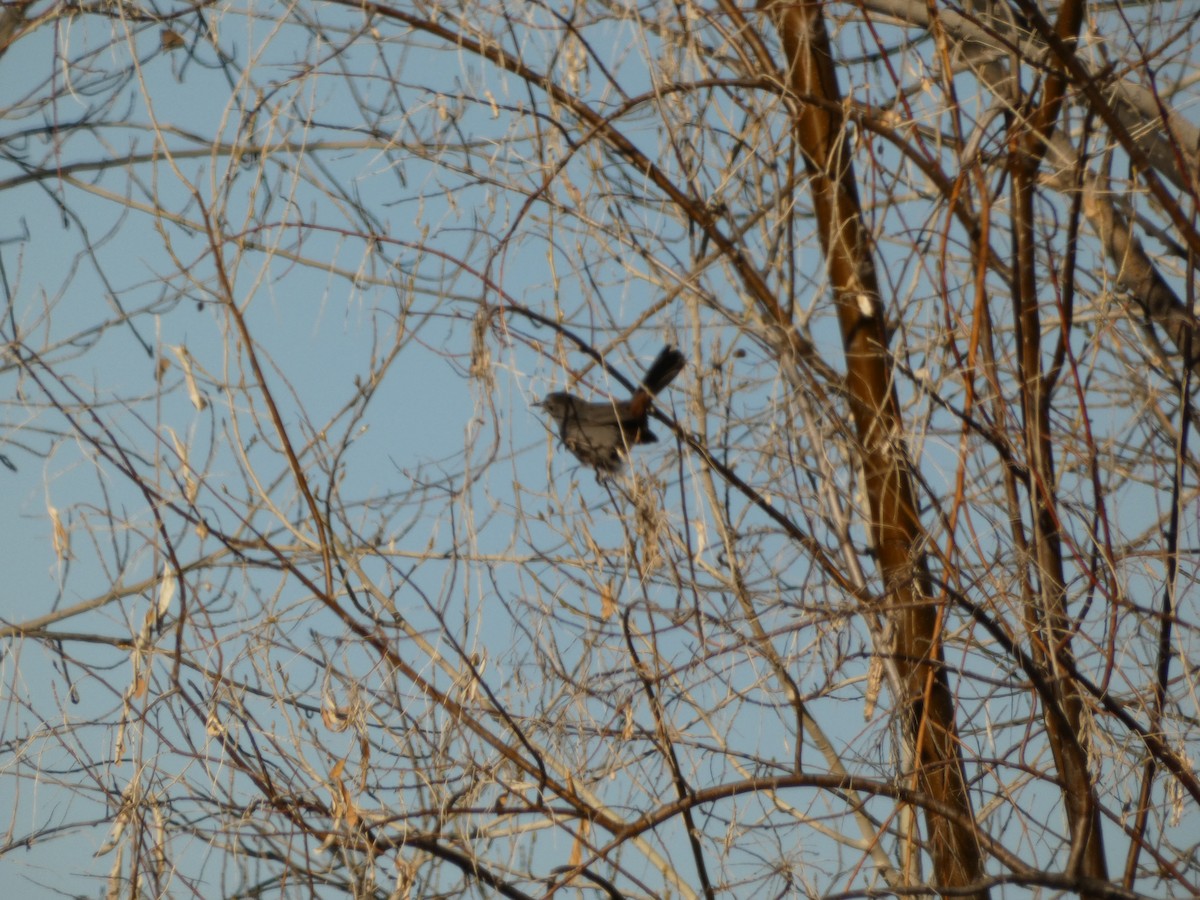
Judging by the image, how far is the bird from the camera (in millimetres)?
2574

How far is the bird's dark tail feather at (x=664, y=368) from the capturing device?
8.46 feet

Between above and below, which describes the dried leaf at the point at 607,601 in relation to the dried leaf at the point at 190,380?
below

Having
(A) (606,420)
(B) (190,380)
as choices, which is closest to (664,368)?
(A) (606,420)

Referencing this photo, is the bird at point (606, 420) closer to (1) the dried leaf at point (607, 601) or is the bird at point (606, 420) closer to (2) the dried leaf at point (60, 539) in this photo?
(1) the dried leaf at point (607, 601)

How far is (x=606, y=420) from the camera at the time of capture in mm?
2688

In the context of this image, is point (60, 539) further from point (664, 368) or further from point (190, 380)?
point (664, 368)

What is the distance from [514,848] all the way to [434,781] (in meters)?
0.20

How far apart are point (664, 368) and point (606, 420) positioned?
176 millimetres

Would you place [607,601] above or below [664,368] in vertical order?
below

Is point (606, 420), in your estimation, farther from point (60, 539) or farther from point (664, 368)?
point (60, 539)

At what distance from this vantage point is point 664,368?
2.64 meters

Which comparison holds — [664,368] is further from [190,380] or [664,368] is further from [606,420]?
[190,380]

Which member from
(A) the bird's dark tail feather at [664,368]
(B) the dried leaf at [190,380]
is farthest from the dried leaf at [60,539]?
(A) the bird's dark tail feather at [664,368]

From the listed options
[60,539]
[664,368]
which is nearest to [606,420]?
[664,368]
